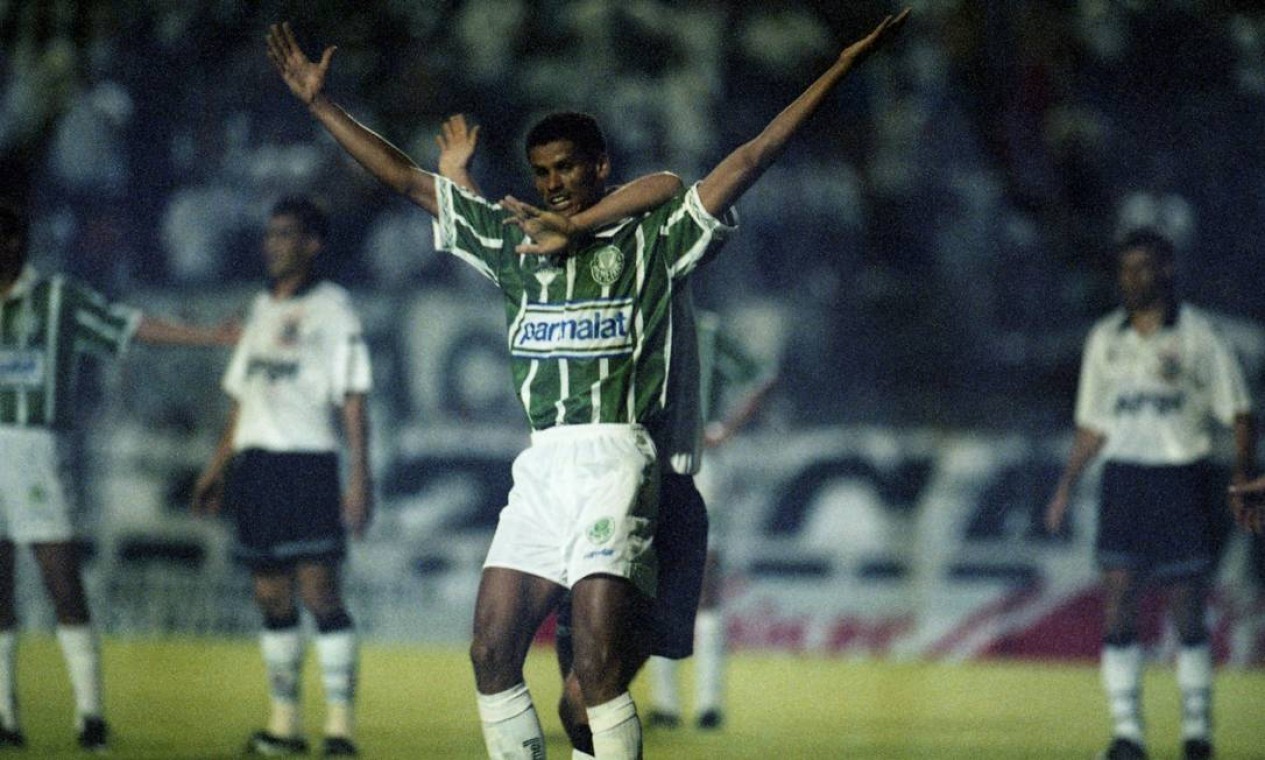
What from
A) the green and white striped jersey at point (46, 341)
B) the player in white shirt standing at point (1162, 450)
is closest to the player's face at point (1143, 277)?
the player in white shirt standing at point (1162, 450)

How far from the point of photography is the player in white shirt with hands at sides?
15.4 feet

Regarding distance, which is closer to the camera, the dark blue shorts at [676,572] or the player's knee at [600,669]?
A: the player's knee at [600,669]

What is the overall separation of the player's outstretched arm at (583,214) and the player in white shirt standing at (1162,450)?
3.35 meters

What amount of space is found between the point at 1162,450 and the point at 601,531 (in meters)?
3.87

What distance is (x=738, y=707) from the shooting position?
32.0 ft

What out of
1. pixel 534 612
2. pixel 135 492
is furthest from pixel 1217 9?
pixel 534 612

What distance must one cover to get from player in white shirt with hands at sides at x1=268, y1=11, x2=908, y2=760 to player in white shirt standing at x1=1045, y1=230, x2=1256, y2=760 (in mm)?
3266

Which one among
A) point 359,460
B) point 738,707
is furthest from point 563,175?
point 738,707

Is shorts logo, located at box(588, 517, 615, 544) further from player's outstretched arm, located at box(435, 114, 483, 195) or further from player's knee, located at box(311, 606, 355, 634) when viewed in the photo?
player's knee, located at box(311, 606, 355, 634)

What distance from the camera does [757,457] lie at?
12.5 metres

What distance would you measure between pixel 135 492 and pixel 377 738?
17.2ft

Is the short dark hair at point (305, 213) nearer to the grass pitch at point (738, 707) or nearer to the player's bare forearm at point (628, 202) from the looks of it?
the grass pitch at point (738, 707)

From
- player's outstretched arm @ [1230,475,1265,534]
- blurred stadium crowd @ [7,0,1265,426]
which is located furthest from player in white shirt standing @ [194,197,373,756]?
blurred stadium crowd @ [7,0,1265,426]

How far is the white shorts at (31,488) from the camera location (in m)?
7.52
